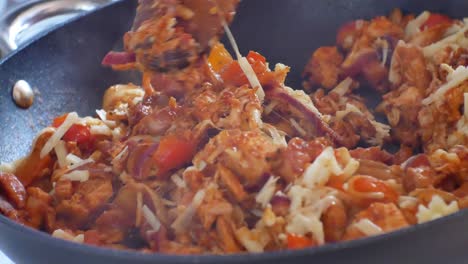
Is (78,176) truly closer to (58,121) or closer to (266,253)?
(58,121)

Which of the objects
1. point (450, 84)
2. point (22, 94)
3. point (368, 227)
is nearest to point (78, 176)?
point (22, 94)

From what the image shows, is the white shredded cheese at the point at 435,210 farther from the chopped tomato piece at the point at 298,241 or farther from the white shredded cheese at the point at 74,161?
the white shredded cheese at the point at 74,161

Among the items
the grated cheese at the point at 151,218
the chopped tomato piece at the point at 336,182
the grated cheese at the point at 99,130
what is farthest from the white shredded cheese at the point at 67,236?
the chopped tomato piece at the point at 336,182

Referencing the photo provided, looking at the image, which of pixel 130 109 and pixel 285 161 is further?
pixel 130 109

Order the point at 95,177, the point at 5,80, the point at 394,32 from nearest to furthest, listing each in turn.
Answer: the point at 95,177 < the point at 5,80 < the point at 394,32

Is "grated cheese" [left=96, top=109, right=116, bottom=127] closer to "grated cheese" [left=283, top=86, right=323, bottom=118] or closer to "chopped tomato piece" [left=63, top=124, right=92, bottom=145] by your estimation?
"chopped tomato piece" [left=63, top=124, right=92, bottom=145]

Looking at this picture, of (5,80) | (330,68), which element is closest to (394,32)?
(330,68)

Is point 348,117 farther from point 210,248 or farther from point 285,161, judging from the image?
point 210,248
